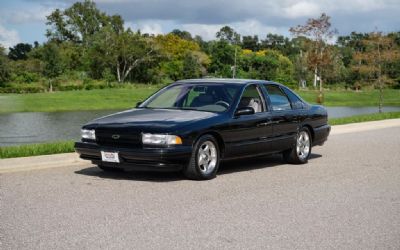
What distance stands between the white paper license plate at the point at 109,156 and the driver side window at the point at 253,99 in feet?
7.54

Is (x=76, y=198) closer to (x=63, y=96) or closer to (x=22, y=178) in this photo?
(x=22, y=178)

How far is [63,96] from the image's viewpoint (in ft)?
162

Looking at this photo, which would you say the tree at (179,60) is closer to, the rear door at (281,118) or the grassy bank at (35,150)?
the grassy bank at (35,150)

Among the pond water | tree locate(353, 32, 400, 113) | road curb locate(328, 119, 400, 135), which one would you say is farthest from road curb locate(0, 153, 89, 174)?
tree locate(353, 32, 400, 113)

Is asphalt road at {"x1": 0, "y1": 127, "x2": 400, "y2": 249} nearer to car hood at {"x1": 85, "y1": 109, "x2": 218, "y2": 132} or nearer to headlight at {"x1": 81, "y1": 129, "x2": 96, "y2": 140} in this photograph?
headlight at {"x1": 81, "y1": 129, "x2": 96, "y2": 140}

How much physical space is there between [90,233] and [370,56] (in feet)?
123

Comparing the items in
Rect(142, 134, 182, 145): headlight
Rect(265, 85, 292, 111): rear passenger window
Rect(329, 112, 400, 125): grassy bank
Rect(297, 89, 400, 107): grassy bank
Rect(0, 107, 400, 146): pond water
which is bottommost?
Rect(297, 89, 400, 107): grassy bank

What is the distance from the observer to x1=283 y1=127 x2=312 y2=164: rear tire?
11.2 m

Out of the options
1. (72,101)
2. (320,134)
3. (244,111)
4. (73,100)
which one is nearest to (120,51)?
(73,100)

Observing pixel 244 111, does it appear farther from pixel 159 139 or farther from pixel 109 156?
pixel 109 156

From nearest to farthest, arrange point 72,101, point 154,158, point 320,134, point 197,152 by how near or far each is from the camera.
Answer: point 154,158 → point 197,152 → point 320,134 → point 72,101

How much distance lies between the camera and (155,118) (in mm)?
9234

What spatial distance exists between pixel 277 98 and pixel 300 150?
1.05 meters

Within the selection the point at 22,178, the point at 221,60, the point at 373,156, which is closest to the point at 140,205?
the point at 22,178
